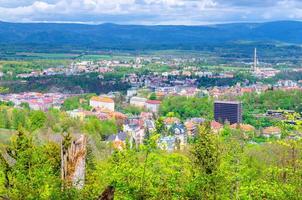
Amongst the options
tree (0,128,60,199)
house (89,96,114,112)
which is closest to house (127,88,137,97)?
house (89,96,114,112)

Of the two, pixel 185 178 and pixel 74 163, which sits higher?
pixel 74 163

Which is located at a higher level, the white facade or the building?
the building

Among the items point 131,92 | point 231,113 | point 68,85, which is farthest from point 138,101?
point 68,85

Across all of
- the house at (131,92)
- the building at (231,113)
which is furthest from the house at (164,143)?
the house at (131,92)

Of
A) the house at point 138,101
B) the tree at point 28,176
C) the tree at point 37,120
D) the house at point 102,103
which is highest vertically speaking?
the tree at point 28,176

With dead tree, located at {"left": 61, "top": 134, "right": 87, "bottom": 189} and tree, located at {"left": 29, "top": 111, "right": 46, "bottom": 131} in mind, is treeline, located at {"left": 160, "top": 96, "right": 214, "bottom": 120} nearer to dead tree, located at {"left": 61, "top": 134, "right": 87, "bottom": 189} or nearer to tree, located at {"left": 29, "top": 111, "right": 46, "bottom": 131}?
tree, located at {"left": 29, "top": 111, "right": 46, "bottom": 131}

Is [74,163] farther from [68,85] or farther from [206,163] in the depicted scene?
[68,85]

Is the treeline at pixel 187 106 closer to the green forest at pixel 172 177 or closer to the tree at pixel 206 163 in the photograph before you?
the green forest at pixel 172 177

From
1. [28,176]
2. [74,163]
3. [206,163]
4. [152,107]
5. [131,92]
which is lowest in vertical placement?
[131,92]
